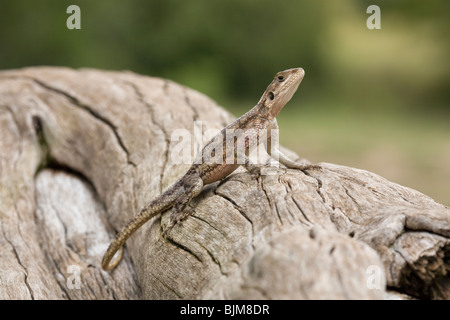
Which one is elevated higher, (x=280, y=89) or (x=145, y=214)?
(x=280, y=89)

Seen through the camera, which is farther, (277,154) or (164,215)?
(277,154)

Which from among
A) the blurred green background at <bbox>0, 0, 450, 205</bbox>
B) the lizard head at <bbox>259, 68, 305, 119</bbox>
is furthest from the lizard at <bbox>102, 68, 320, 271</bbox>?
the blurred green background at <bbox>0, 0, 450, 205</bbox>

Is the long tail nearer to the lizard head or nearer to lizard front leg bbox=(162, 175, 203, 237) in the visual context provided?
lizard front leg bbox=(162, 175, 203, 237)

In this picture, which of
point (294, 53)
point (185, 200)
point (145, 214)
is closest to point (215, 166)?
point (185, 200)

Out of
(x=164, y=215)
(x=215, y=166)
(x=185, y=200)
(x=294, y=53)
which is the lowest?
(x=164, y=215)

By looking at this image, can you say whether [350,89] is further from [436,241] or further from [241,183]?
[436,241]

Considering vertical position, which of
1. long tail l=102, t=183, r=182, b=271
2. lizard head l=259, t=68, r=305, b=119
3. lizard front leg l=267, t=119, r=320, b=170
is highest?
lizard head l=259, t=68, r=305, b=119

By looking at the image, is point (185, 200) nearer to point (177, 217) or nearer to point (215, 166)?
point (177, 217)
